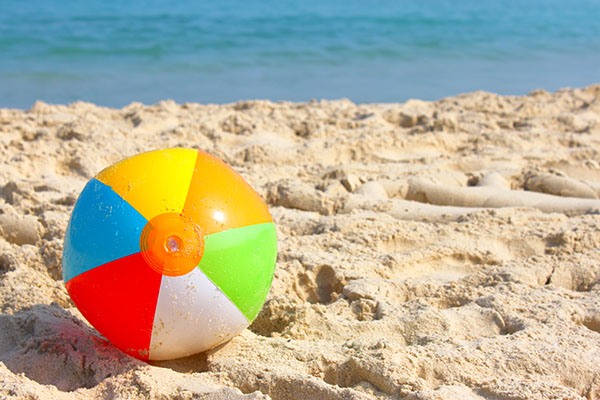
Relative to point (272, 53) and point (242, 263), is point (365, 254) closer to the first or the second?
point (242, 263)

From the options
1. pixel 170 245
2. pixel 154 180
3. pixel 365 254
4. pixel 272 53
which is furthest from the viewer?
pixel 272 53

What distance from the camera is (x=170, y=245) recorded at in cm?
207

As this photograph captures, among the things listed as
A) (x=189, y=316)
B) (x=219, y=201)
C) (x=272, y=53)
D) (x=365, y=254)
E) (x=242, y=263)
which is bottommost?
(x=365, y=254)

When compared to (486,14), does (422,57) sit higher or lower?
lower

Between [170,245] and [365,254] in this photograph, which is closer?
[170,245]

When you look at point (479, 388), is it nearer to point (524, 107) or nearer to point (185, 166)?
point (185, 166)

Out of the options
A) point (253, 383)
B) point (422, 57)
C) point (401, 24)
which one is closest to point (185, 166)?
point (253, 383)

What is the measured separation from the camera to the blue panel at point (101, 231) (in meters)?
2.11

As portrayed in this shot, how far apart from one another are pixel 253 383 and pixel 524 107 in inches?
205

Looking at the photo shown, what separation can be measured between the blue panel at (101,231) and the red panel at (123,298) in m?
0.03

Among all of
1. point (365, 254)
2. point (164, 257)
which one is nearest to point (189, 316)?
point (164, 257)

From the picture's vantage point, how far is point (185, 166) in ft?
7.55

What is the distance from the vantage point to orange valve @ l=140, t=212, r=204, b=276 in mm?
2076

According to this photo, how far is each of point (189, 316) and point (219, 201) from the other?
42cm
